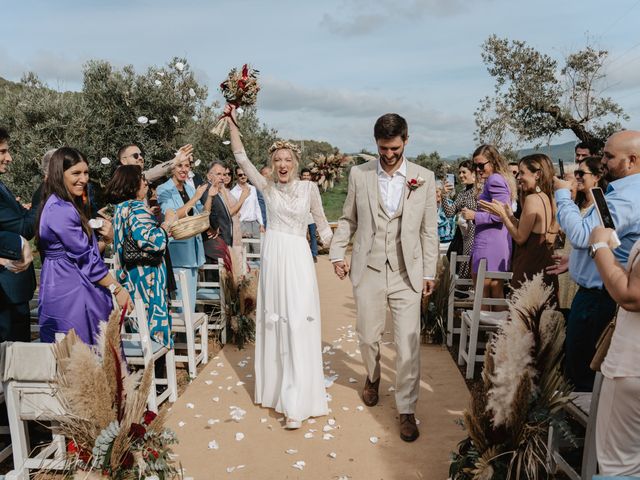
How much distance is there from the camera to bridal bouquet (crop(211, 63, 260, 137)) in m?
4.88

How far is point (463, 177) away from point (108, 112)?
35.5 feet

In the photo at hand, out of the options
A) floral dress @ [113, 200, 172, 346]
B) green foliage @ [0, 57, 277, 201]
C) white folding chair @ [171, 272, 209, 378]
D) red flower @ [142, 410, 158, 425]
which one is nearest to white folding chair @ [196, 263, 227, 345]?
white folding chair @ [171, 272, 209, 378]

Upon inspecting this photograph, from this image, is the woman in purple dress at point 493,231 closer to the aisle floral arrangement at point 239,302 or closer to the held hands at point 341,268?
the held hands at point 341,268

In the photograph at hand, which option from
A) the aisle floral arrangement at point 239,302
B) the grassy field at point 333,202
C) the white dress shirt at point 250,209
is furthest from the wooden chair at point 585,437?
the grassy field at point 333,202

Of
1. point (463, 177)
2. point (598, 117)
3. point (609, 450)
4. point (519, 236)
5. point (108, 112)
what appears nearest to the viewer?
point (609, 450)

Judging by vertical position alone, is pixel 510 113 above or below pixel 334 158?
above

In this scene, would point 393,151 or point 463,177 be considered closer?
point 393,151

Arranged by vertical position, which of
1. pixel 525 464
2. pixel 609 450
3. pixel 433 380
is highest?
pixel 609 450

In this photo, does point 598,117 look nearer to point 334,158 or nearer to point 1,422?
point 334,158

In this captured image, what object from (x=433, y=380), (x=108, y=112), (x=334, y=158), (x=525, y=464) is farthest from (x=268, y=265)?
(x=108, y=112)

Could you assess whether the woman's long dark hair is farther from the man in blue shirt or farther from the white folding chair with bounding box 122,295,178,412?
the man in blue shirt

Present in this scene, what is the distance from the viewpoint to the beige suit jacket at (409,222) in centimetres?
423

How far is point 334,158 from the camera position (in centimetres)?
1155

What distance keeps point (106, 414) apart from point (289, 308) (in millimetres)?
2033
